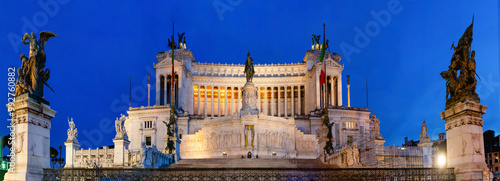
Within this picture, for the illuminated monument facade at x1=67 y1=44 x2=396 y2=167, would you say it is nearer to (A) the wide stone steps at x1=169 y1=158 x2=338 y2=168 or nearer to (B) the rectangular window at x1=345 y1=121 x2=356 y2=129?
(B) the rectangular window at x1=345 y1=121 x2=356 y2=129

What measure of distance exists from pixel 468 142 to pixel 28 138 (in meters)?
17.0

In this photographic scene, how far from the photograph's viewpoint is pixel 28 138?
16.6m

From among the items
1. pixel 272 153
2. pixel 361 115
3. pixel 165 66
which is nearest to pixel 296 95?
pixel 361 115

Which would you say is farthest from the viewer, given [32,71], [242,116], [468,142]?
[242,116]

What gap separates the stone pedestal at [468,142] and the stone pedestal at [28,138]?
1659cm

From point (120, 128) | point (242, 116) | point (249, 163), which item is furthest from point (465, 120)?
point (242, 116)

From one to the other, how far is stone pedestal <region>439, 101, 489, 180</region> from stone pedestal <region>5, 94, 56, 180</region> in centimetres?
1659

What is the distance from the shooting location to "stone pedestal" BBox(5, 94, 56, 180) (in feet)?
54.2

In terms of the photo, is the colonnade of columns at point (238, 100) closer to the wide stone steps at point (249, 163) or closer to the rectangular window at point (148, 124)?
the rectangular window at point (148, 124)

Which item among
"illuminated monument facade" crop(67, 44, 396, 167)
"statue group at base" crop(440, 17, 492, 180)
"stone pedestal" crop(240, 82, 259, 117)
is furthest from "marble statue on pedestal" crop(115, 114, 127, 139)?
"statue group at base" crop(440, 17, 492, 180)

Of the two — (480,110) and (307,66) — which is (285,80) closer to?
(307,66)

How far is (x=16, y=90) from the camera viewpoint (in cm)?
1708

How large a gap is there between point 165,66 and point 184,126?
46.0ft

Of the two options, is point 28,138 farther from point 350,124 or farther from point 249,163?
point 350,124
